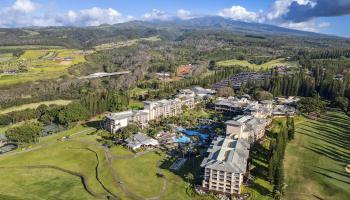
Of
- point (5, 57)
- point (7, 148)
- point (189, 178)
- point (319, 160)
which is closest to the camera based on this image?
point (189, 178)

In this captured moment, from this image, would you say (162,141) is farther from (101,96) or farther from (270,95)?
(270,95)

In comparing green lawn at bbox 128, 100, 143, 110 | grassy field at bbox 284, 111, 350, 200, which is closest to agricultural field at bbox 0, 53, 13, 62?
green lawn at bbox 128, 100, 143, 110

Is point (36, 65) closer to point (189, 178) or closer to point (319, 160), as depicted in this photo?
point (189, 178)

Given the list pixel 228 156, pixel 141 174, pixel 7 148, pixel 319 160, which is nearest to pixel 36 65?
pixel 7 148

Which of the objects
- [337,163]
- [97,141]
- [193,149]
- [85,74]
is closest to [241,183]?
[193,149]

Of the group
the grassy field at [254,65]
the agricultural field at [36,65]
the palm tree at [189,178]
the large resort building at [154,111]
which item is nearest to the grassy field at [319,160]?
the palm tree at [189,178]
